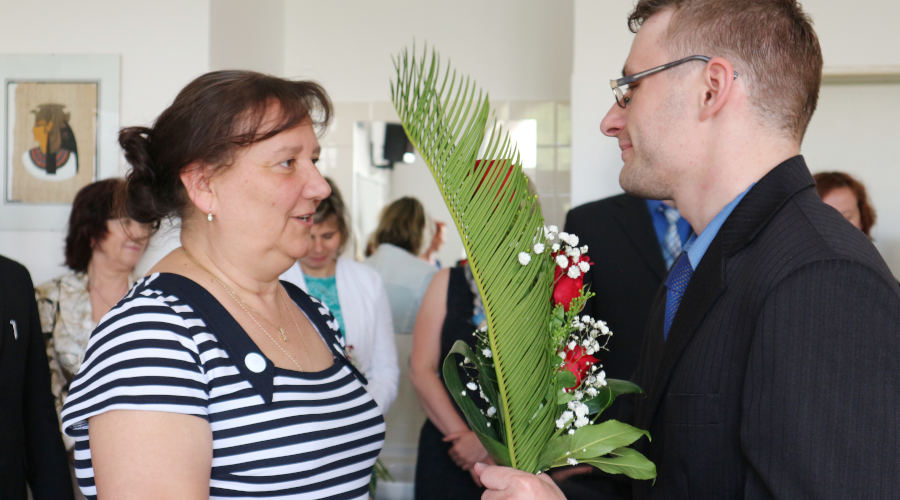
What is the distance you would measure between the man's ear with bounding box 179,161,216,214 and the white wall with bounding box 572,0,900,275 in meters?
2.43

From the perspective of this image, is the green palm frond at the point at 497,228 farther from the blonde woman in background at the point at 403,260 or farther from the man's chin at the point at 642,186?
the blonde woman in background at the point at 403,260

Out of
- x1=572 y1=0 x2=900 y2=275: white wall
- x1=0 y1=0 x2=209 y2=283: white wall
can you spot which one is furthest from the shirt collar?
x1=0 y1=0 x2=209 y2=283: white wall

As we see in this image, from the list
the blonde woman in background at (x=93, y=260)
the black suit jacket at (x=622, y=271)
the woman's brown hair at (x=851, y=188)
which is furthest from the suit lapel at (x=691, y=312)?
the blonde woman in background at (x=93, y=260)

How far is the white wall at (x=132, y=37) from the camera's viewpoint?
405 cm

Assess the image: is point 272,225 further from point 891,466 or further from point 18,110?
point 18,110

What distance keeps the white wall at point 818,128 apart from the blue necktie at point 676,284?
7.12 feet

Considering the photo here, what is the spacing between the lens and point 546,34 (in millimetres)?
5254

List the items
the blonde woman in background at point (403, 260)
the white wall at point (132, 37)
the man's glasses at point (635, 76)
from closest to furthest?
the man's glasses at point (635, 76), the white wall at point (132, 37), the blonde woman in background at point (403, 260)

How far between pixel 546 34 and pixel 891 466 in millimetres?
4485

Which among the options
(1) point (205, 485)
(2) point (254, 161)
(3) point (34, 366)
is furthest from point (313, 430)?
(3) point (34, 366)

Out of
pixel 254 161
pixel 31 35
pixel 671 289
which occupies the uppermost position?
pixel 31 35

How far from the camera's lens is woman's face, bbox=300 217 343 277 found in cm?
347

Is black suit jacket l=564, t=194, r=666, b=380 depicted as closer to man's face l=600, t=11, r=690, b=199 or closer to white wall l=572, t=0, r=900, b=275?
white wall l=572, t=0, r=900, b=275

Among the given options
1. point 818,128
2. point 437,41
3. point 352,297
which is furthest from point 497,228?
point 437,41
